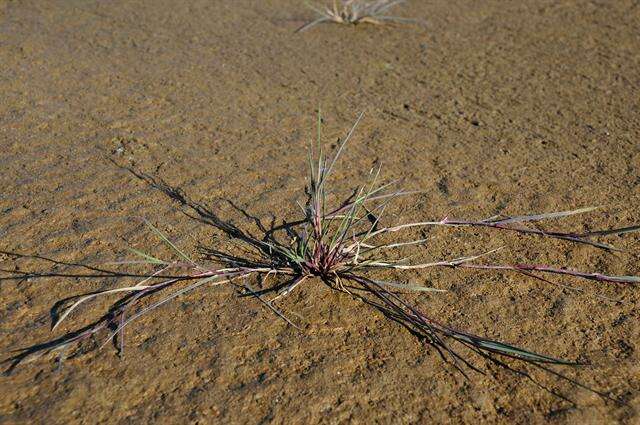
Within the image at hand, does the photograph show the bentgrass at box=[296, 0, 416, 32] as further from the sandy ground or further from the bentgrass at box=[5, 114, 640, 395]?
the bentgrass at box=[5, 114, 640, 395]

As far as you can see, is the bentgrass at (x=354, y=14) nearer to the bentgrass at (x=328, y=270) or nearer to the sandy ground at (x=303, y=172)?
the sandy ground at (x=303, y=172)

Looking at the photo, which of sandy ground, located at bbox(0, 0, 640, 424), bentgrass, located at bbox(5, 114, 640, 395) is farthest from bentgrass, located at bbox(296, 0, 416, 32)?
bentgrass, located at bbox(5, 114, 640, 395)

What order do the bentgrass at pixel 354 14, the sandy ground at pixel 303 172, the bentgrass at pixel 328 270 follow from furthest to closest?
1. the bentgrass at pixel 354 14
2. the bentgrass at pixel 328 270
3. the sandy ground at pixel 303 172

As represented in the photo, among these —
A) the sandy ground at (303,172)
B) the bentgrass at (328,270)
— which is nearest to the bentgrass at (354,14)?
the sandy ground at (303,172)

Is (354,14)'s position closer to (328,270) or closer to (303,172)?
(303,172)

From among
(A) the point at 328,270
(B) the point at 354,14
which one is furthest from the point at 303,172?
(B) the point at 354,14

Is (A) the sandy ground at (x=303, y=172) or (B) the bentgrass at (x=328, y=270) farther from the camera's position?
(B) the bentgrass at (x=328, y=270)

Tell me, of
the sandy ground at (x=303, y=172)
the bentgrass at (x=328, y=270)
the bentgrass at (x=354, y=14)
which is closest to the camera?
the sandy ground at (x=303, y=172)

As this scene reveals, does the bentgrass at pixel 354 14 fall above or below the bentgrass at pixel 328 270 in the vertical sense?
below
